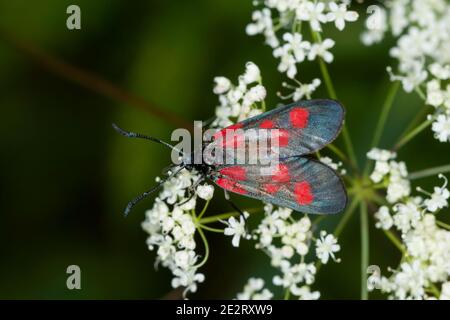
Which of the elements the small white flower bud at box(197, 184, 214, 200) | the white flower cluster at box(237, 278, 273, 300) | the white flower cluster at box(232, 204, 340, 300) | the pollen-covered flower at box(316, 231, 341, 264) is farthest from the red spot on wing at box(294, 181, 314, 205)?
the white flower cluster at box(237, 278, 273, 300)

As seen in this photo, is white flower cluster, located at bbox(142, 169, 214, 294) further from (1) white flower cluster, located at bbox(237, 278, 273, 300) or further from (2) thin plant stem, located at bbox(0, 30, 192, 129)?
(2) thin plant stem, located at bbox(0, 30, 192, 129)

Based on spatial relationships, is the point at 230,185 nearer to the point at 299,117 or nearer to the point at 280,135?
the point at 280,135

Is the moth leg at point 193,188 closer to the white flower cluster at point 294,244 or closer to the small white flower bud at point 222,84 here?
the white flower cluster at point 294,244

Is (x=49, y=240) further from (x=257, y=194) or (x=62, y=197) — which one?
(x=257, y=194)

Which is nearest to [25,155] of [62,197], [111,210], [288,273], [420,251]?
[62,197]

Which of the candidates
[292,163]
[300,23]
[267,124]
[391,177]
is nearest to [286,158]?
[292,163]

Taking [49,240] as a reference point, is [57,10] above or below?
above

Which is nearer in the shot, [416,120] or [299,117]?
[299,117]
